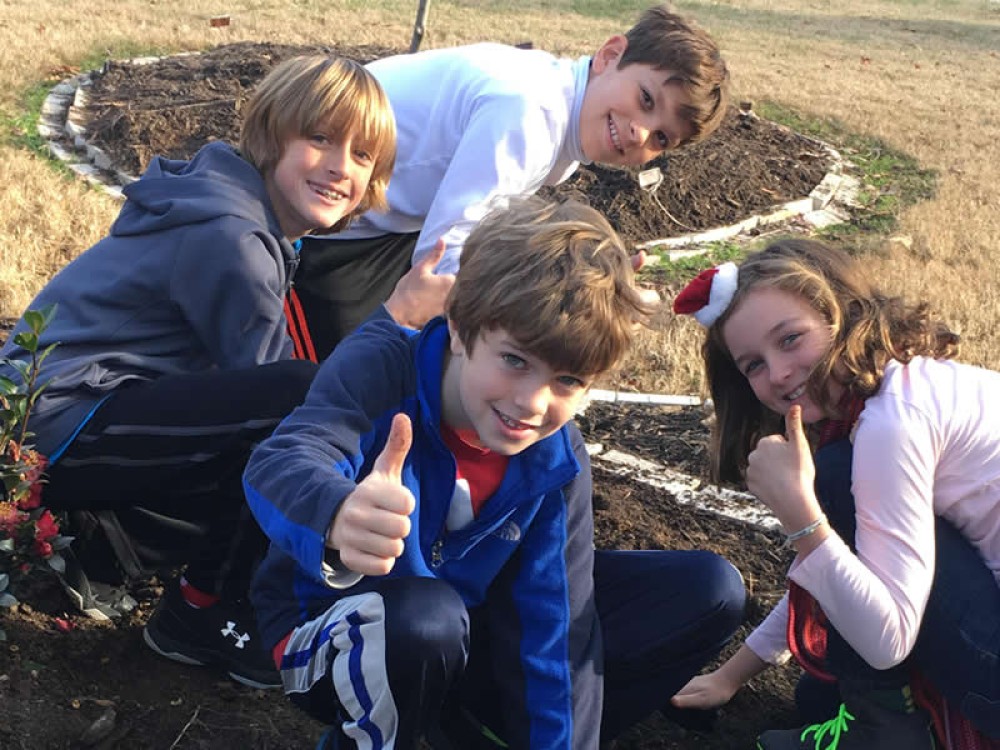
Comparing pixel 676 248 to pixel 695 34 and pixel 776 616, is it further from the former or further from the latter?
pixel 776 616

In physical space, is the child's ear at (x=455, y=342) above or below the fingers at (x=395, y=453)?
below

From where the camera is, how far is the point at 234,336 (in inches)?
108

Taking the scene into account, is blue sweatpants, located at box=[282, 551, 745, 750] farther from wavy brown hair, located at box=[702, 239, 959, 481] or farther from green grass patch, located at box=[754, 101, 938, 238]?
green grass patch, located at box=[754, 101, 938, 238]

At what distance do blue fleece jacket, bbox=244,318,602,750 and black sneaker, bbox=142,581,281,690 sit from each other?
440 mm

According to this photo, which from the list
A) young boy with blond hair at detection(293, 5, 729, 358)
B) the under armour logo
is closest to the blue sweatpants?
the under armour logo

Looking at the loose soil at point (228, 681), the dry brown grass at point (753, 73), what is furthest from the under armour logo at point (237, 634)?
the dry brown grass at point (753, 73)

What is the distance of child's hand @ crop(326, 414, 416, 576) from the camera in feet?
5.84

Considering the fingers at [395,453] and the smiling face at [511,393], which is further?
the smiling face at [511,393]

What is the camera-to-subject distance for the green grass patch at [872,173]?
316 inches

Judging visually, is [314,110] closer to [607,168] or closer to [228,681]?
[228,681]

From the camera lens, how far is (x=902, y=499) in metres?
2.34

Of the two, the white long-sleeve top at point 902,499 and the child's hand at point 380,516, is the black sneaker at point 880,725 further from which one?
the child's hand at point 380,516

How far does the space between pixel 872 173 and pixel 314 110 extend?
289 inches

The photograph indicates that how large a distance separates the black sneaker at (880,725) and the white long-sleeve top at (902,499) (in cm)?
20
